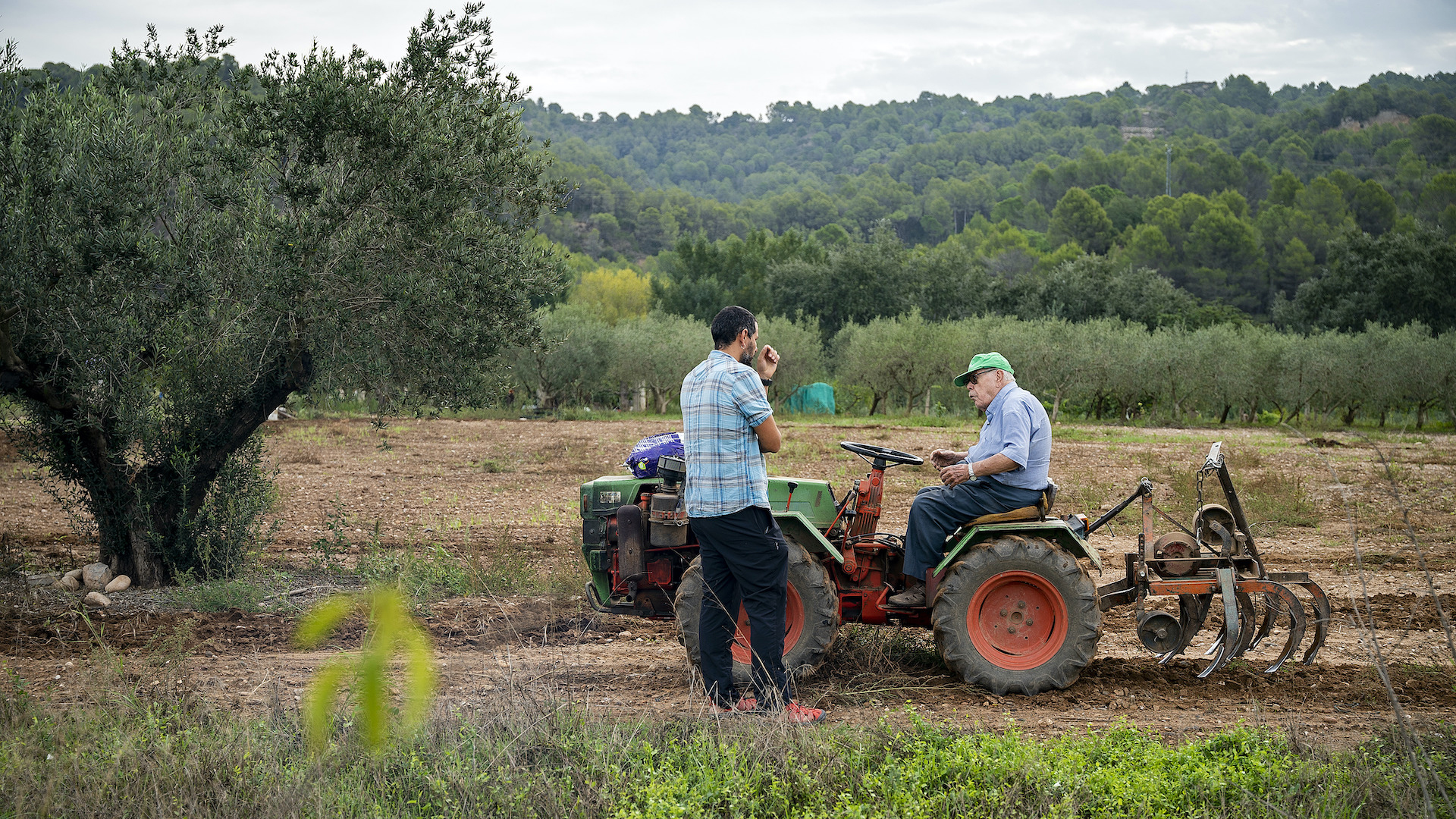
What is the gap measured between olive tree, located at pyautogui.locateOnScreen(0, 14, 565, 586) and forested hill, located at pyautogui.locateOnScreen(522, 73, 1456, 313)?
54.2 meters

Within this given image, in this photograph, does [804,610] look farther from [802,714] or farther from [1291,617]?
[1291,617]

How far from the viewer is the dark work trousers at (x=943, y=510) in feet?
19.6

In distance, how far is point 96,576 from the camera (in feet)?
29.3

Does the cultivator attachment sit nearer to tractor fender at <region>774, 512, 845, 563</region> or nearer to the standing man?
tractor fender at <region>774, 512, 845, 563</region>

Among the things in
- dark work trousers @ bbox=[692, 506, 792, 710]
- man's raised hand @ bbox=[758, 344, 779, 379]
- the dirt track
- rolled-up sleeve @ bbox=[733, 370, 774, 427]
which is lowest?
the dirt track

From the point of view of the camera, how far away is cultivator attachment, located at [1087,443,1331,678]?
230 inches

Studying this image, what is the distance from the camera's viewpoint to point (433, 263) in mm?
8750

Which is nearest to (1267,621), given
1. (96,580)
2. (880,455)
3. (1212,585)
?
(1212,585)

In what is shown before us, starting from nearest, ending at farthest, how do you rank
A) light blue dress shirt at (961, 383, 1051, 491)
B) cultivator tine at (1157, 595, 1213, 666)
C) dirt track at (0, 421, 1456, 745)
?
dirt track at (0, 421, 1456, 745) < light blue dress shirt at (961, 383, 1051, 491) < cultivator tine at (1157, 595, 1213, 666)

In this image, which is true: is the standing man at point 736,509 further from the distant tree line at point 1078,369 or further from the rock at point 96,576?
the distant tree line at point 1078,369

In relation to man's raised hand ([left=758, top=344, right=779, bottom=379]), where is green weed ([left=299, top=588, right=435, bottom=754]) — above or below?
below

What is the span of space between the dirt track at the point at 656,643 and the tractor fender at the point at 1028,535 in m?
0.81

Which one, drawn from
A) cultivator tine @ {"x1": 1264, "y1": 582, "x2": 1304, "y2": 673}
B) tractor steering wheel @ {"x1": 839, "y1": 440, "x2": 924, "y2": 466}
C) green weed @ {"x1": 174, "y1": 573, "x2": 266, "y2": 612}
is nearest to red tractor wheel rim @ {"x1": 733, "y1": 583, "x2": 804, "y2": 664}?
tractor steering wheel @ {"x1": 839, "y1": 440, "x2": 924, "y2": 466}

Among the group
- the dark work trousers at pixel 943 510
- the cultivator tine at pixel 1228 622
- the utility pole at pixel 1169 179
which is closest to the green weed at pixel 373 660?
the dark work trousers at pixel 943 510
